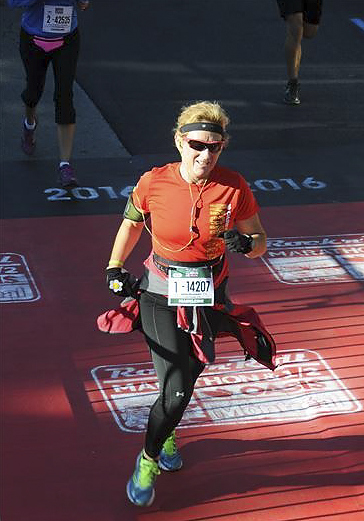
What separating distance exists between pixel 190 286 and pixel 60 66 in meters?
4.36

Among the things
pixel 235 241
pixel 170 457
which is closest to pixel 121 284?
pixel 235 241

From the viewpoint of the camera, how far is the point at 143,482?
195 inches

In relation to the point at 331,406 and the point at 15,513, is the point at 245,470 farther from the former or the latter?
the point at 15,513

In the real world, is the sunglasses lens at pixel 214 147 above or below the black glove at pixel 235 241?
above

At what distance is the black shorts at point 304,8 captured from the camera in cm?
1083

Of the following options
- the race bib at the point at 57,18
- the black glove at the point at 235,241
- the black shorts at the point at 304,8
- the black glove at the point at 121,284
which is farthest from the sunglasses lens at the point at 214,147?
the black shorts at the point at 304,8

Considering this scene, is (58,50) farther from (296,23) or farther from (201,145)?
(201,145)

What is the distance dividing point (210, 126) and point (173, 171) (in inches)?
12.3

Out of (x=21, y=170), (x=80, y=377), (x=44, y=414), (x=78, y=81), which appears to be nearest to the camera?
(x=44, y=414)

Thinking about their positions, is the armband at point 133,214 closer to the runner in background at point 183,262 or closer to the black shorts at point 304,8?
the runner in background at point 183,262

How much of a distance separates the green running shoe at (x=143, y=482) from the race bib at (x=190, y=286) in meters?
0.77

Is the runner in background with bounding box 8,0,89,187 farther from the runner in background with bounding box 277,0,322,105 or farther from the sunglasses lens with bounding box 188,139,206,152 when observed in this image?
the sunglasses lens with bounding box 188,139,206,152

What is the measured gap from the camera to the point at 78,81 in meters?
11.9

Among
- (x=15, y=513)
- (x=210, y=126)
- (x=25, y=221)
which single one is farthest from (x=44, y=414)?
(x=25, y=221)
